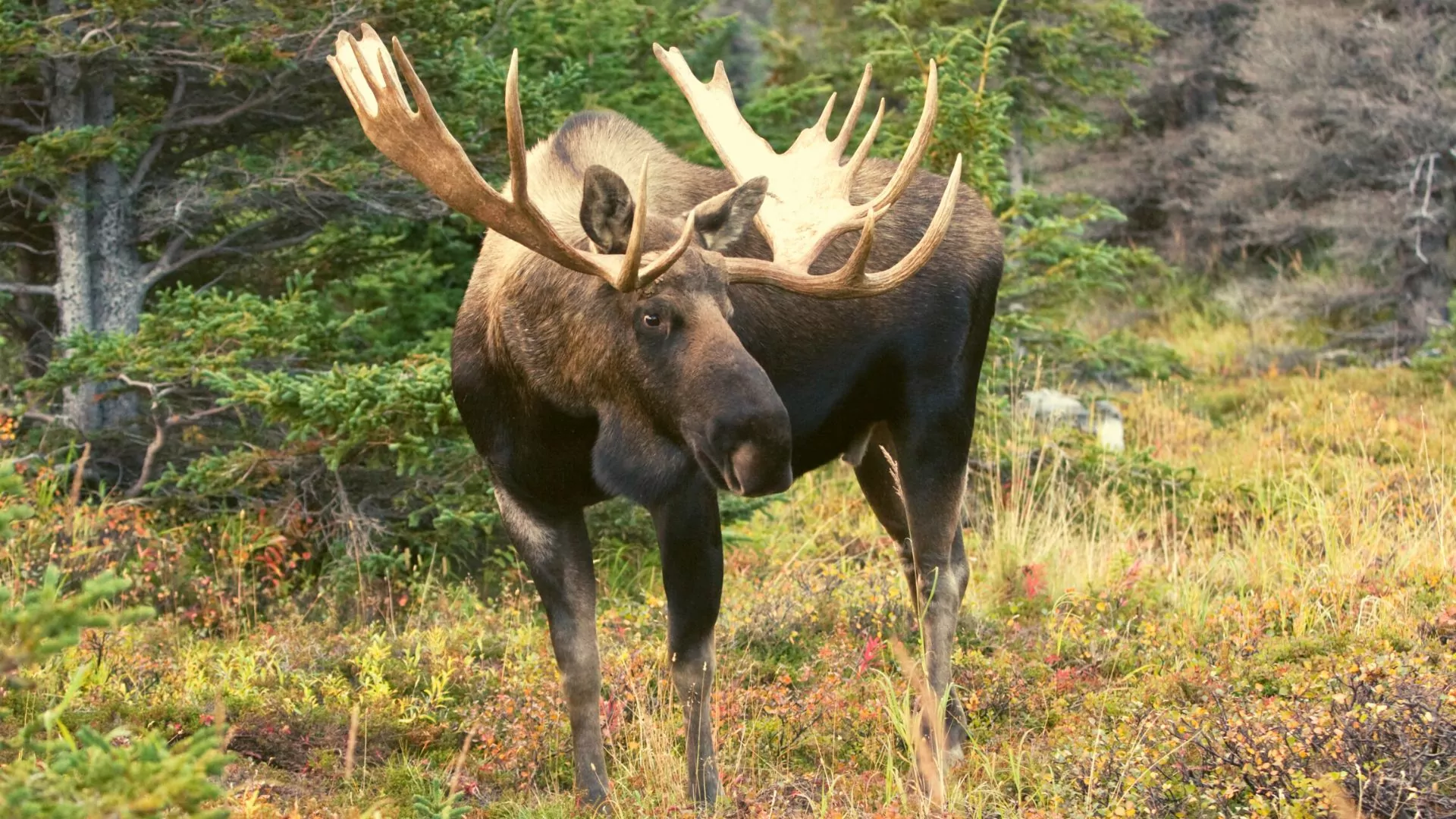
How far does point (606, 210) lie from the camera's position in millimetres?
4449

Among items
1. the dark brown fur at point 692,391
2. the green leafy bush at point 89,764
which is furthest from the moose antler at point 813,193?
the green leafy bush at point 89,764

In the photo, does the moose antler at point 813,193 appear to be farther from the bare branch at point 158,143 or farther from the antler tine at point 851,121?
the bare branch at point 158,143

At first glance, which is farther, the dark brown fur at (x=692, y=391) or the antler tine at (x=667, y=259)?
the dark brown fur at (x=692, y=391)

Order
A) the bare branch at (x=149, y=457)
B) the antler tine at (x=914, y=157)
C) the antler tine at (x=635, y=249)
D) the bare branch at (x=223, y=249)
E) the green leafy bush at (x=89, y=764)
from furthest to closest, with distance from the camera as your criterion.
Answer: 1. the bare branch at (x=223, y=249)
2. the bare branch at (x=149, y=457)
3. the antler tine at (x=914, y=157)
4. the antler tine at (x=635, y=249)
5. the green leafy bush at (x=89, y=764)

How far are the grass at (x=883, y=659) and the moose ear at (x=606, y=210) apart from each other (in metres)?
1.69

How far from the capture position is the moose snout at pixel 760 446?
13.1ft

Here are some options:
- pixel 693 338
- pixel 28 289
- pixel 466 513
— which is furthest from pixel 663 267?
pixel 28 289

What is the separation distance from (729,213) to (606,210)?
0.43 m

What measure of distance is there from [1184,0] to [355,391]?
1504 centimetres

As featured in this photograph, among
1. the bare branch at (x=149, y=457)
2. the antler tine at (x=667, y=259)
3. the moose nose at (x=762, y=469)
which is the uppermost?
the antler tine at (x=667, y=259)

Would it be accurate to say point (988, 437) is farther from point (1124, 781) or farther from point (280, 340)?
point (1124, 781)

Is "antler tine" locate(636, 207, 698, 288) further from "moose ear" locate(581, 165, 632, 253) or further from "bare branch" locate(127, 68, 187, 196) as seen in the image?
"bare branch" locate(127, 68, 187, 196)

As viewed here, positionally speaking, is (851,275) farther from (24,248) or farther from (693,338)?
(24,248)

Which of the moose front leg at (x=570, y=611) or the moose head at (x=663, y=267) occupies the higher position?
the moose head at (x=663, y=267)
